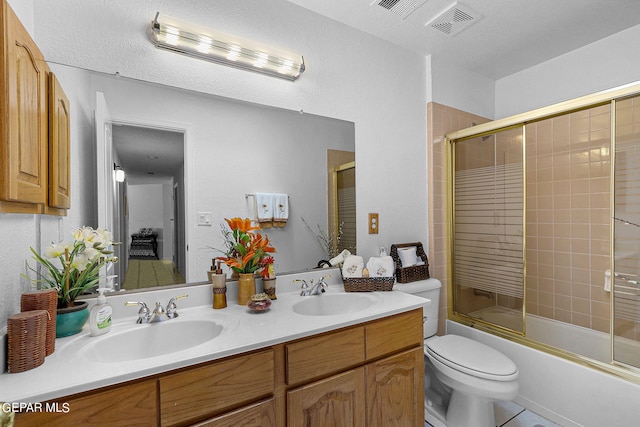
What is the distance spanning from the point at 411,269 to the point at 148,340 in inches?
61.3

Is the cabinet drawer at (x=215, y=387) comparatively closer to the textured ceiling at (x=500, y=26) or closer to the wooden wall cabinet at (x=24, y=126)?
the wooden wall cabinet at (x=24, y=126)

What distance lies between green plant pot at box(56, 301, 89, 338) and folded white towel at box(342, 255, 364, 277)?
1198 mm

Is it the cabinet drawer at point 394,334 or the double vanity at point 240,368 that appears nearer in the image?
the double vanity at point 240,368

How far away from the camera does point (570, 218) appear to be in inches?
94.8

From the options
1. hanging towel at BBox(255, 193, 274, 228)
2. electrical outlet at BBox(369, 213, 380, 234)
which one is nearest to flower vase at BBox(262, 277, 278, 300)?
hanging towel at BBox(255, 193, 274, 228)

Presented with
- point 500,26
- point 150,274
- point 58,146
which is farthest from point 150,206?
point 500,26

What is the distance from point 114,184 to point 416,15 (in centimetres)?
189

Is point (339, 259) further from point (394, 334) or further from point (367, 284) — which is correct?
point (394, 334)

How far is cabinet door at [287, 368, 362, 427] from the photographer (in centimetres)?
112

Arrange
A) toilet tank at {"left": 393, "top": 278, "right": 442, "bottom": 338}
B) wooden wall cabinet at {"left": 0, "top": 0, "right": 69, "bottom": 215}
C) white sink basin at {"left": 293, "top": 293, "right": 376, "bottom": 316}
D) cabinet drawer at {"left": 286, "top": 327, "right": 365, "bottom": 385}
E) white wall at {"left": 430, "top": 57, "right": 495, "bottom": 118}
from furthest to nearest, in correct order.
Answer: white wall at {"left": 430, "top": 57, "right": 495, "bottom": 118}
toilet tank at {"left": 393, "top": 278, "right": 442, "bottom": 338}
white sink basin at {"left": 293, "top": 293, "right": 376, "bottom": 316}
cabinet drawer at {"left": 286, "top": 327, "right": 365, "bottom": 385}
wooden wall cabinet at {"left": 0, "top": 0, "right": 69, "bottom": 215}

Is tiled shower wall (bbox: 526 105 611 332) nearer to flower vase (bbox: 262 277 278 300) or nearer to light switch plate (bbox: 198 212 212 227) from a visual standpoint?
flower vase (bbox: 262 277 278 300)

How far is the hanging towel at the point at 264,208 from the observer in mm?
1622

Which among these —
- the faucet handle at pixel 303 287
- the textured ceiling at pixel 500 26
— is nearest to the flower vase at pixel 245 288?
the faucet handle at pixel 303 287

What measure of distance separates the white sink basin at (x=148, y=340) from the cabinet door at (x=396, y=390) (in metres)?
0.72
